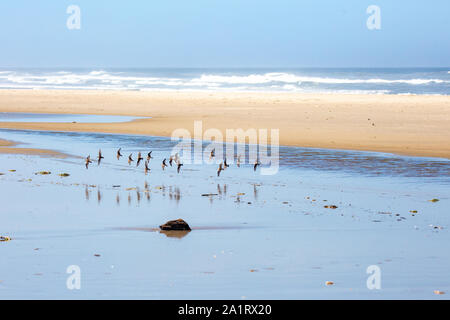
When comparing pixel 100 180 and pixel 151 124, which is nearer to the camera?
pixel 100 180

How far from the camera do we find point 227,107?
36750 millimetres

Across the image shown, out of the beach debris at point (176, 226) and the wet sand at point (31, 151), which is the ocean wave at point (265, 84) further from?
the beach debris at point (176, 226)

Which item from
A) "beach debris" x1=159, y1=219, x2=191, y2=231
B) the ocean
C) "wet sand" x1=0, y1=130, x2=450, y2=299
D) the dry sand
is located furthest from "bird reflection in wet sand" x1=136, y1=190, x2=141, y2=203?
the ocean

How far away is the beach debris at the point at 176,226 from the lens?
9.25 m

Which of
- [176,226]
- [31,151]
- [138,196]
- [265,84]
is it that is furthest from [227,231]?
[265,84]

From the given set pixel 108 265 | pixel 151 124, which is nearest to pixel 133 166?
pixel 108 265

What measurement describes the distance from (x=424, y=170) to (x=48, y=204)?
839 centimetres

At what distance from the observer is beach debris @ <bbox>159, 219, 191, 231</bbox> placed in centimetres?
925

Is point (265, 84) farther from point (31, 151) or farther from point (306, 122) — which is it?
point (31, 151)

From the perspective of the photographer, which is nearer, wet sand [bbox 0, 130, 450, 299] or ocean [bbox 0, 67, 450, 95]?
wet sand [bbox 0, 130, 450, 299]

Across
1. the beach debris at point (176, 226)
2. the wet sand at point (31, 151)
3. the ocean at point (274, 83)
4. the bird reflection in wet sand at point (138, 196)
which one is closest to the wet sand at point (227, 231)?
the bird reflection in wet sand at point (138, 196)

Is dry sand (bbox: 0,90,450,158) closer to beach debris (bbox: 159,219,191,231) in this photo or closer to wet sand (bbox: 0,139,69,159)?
wet sand (bbox: 0,139,69,159)

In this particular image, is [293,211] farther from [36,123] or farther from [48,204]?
[36,123]

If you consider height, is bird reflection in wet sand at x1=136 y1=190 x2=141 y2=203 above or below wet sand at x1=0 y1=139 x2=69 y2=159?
below
